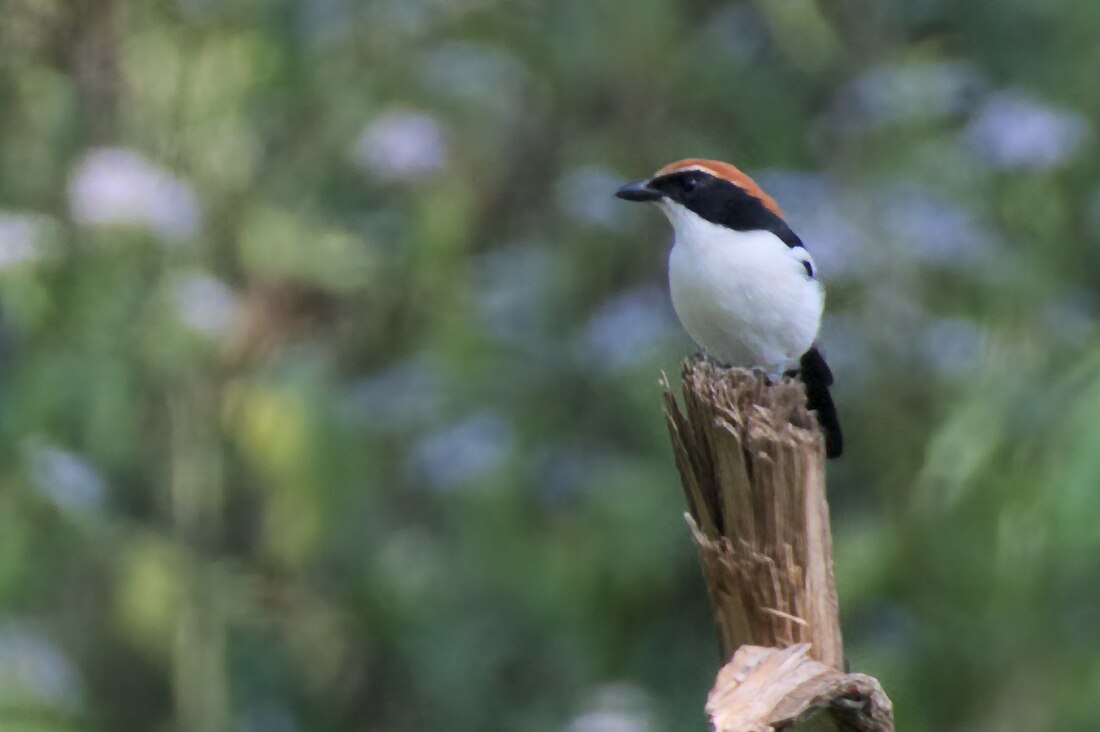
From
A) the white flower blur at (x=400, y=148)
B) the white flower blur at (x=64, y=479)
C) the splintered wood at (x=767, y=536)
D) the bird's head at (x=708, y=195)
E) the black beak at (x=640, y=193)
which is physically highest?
the white flower blur at (x=400, y=148)

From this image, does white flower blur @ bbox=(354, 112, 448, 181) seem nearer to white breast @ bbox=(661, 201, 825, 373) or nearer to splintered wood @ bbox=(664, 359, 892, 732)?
white breast @ bbox=(661, 201, 825, 373)

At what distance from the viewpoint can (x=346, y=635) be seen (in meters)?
6.40

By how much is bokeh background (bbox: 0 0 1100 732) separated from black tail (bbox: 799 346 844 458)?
1.76 ft

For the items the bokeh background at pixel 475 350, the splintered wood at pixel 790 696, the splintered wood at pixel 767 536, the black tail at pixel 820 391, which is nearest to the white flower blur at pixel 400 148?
the bokeh background at pixel 475 350

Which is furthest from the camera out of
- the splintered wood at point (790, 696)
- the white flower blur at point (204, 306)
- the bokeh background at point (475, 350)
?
the white flower blur at point (204, 306)

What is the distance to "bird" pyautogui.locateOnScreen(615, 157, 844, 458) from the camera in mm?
3883

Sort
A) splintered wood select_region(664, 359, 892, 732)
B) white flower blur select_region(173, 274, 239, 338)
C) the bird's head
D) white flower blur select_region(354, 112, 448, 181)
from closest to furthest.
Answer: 1. splintered wood select_region(664, 359, 892, 732)
2. the bird's head
3. white flower blur select_region(173, 274, 239, 338)
4. white flower blur select_region(354, 112, 448, 181)

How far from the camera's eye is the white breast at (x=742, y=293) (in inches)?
152

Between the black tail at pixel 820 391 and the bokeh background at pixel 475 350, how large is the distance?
535 mm

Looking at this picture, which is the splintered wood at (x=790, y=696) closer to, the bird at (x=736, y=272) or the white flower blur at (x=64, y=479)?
the bird at (x=736, y=272)

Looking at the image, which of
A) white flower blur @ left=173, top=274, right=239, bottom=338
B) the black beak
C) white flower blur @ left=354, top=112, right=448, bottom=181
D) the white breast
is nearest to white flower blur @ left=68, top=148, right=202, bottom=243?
white flower blur @ left=173, top=274, right=239, bottom=338

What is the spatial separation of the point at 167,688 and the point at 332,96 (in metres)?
2.11

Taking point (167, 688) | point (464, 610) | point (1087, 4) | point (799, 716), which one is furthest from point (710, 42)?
point (799, 716)

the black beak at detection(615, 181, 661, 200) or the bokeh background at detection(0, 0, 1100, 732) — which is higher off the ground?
the bokeh background at detection(0, 0, 1100, 732)
